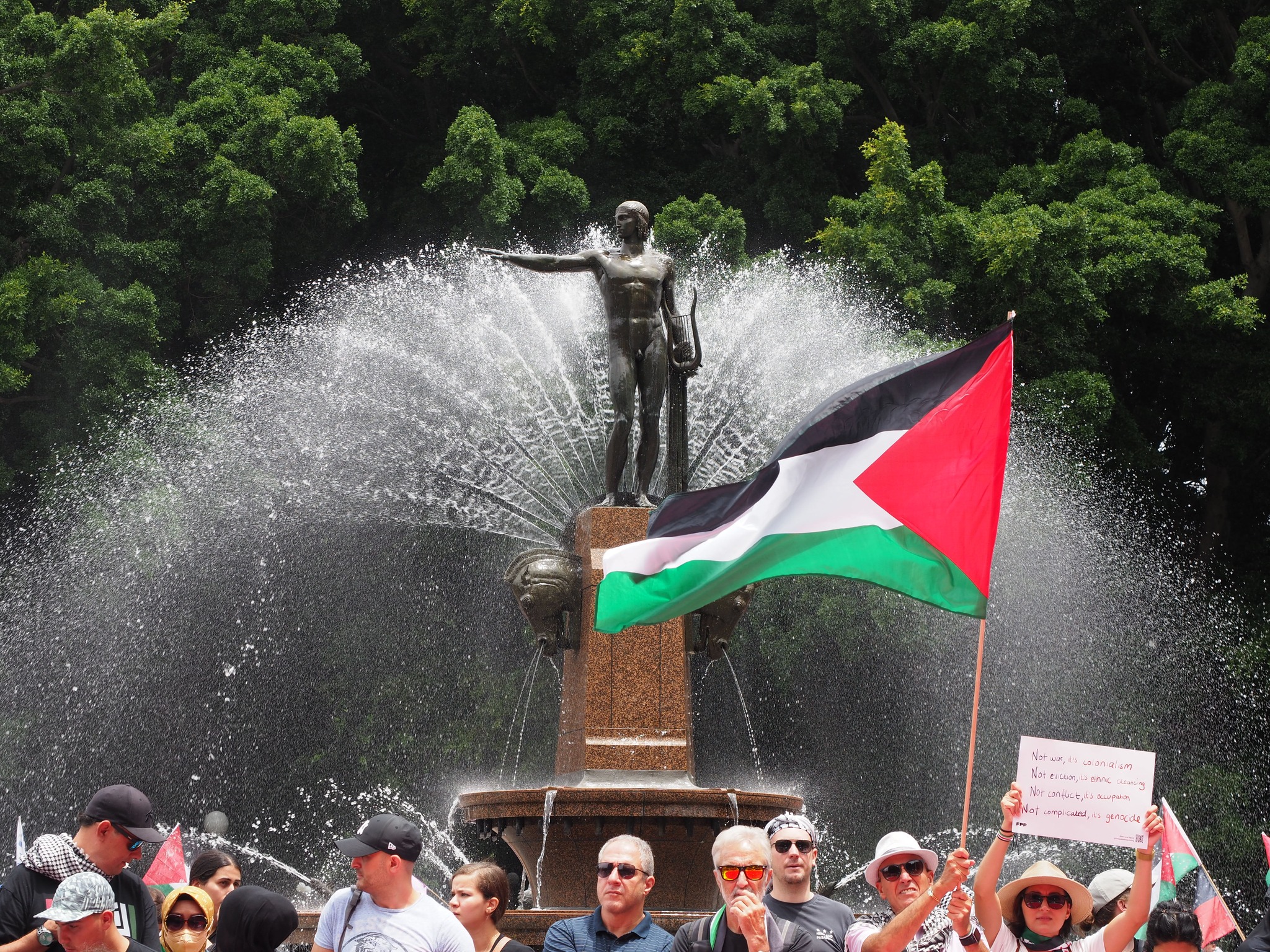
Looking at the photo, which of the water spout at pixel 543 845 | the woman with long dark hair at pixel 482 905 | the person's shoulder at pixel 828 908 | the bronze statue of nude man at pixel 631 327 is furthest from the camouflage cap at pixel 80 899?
the bronze statue of nude man at pixel 631 327

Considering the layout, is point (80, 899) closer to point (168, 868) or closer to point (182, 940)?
point (182, 940)

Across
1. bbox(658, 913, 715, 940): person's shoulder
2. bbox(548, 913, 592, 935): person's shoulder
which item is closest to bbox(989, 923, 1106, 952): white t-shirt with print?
bbox(658, 913, 715, 940): person's shoulder

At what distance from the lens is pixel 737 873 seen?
409cm

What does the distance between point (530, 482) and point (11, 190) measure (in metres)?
8.38

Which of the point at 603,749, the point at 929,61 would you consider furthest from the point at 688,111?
the point at 603,749

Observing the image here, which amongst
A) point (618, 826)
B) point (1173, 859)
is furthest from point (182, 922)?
point (618, 826)

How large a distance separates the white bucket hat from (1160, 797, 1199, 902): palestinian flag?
1.39 meters

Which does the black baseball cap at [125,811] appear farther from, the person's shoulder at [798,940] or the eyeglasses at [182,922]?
the person's shoulder at [798,940]

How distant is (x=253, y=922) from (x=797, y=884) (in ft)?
5.08

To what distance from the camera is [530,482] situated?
14570 millimetres

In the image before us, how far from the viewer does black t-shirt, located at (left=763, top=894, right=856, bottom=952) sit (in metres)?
4.52

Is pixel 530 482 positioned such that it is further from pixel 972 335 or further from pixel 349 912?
pixel 349 912

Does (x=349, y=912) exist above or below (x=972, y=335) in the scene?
below

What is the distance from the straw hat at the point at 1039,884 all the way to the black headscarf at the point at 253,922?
6.83 ft
